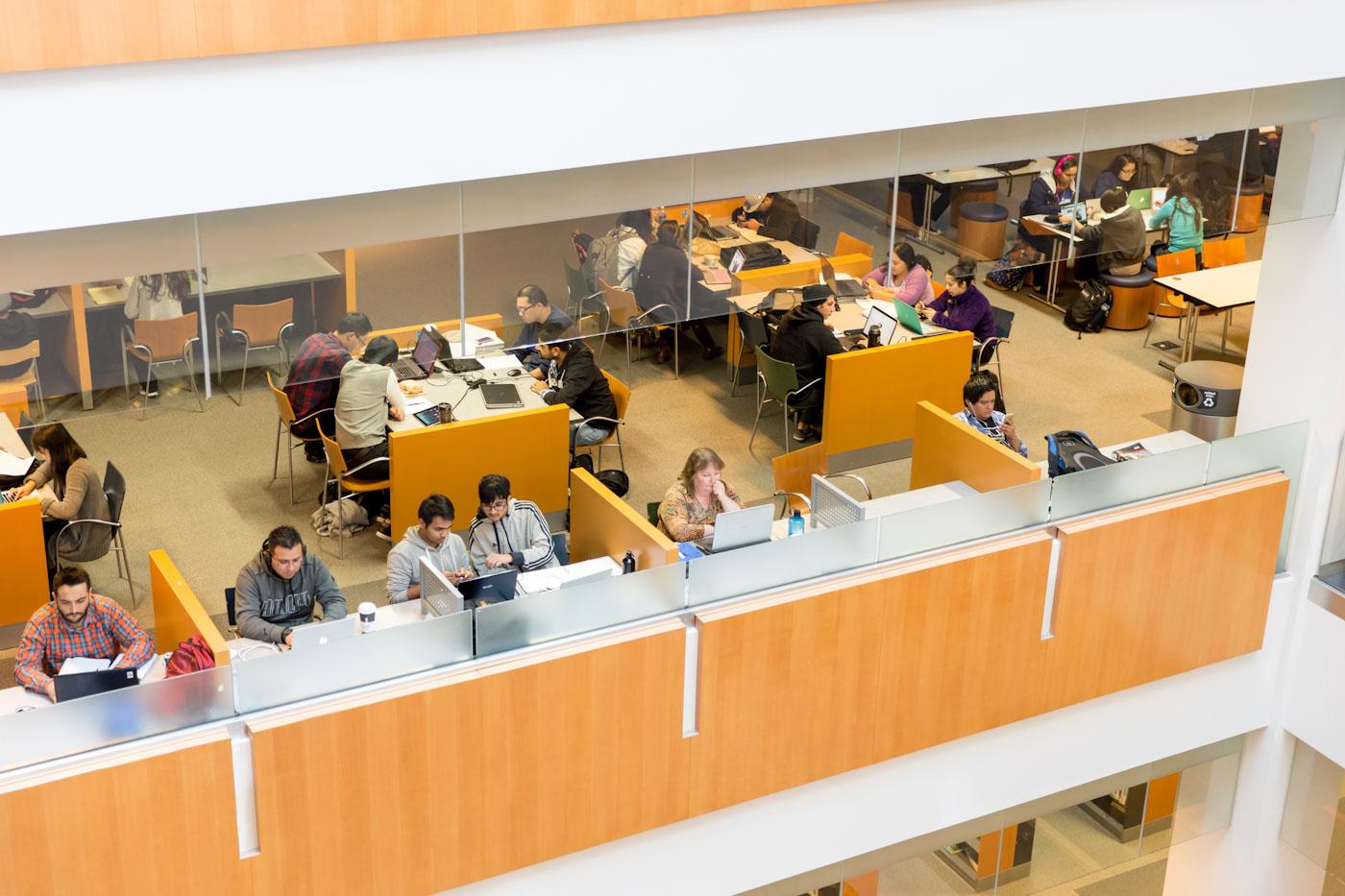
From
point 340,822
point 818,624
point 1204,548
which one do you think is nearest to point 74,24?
point 340,822

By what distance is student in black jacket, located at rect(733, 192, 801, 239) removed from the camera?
19.4ft

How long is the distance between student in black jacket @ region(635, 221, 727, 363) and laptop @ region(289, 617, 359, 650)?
5.46 feet

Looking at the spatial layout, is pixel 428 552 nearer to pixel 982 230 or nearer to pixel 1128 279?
pixel 982 230

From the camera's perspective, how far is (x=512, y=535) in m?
6.74

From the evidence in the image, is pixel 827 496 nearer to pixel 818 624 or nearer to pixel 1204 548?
pixel 818 624

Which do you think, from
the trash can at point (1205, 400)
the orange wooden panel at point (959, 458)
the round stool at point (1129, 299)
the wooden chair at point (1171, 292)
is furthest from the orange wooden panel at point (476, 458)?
the wooden chair at point (1171, 292)

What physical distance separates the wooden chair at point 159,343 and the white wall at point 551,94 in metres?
0.64

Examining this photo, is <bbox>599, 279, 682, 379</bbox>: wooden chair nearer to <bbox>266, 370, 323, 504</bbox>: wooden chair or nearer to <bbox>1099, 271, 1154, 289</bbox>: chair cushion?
<bbox>266, 370, 323, 504</bbox>: wooden chair

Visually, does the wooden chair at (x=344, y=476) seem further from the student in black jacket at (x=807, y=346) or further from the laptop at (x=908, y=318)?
the laptop at (x=908, y=318)

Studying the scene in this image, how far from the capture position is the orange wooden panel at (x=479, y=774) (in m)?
5.14

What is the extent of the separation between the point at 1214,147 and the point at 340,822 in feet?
14.6

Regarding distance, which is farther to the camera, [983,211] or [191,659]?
[983,211]

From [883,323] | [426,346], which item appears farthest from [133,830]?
[883,323]

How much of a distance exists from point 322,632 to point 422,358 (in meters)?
1.97
